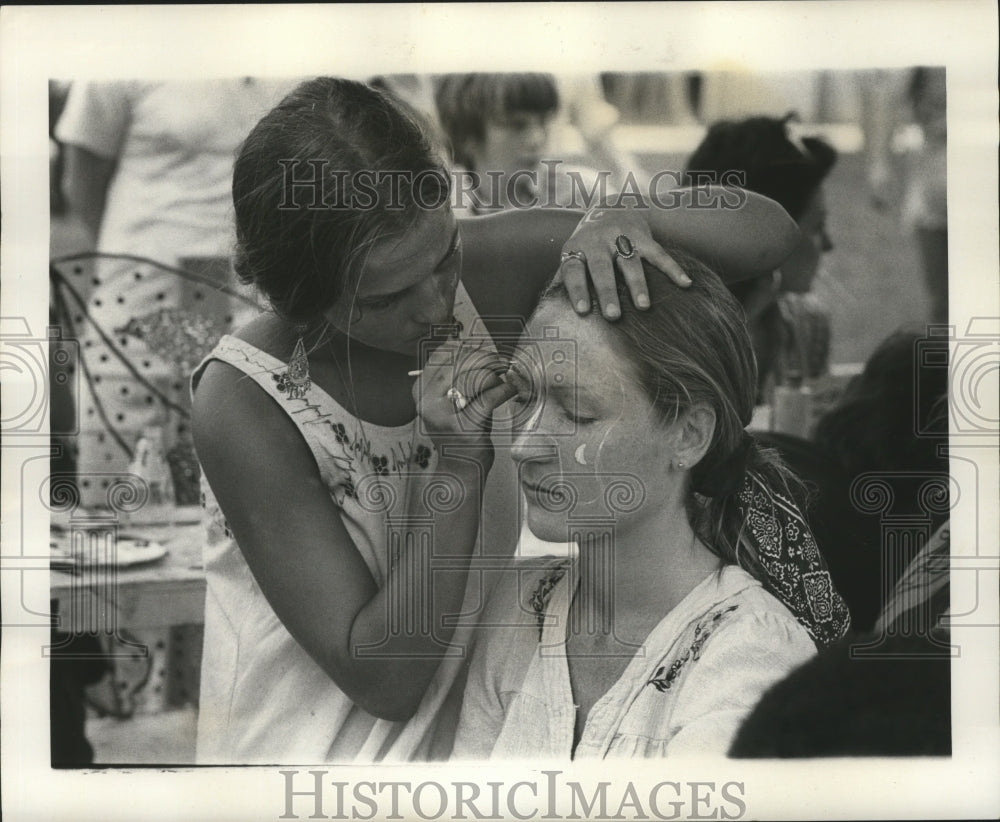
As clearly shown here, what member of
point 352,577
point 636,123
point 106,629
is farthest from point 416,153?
point 106,629

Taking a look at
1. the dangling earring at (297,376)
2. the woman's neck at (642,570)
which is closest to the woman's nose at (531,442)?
the woman's neck at (642,570)

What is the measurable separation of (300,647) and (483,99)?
4.78ft

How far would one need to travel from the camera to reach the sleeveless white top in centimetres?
278

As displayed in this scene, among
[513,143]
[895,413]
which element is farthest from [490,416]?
[895,413]

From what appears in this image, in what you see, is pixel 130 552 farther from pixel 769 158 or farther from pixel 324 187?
pixel 769 158

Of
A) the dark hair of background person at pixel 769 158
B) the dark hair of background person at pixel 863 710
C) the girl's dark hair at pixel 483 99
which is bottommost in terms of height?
the dark hair of background person at pixel 863 710

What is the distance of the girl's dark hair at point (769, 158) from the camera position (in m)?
2.82

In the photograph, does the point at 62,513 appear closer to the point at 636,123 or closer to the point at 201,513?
the point at 201,513

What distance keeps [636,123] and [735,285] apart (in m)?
0.48

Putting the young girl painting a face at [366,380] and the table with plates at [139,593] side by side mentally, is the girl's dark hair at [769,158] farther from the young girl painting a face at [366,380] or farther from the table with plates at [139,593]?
the table with plates at [139,593]

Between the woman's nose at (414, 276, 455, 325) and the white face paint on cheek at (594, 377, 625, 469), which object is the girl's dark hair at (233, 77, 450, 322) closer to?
the woman's nose at (414, 276, 455, 325)

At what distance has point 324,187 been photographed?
272 cm

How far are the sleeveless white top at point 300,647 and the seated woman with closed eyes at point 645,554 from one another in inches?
5.3

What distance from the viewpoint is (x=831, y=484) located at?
2855 millimetres
